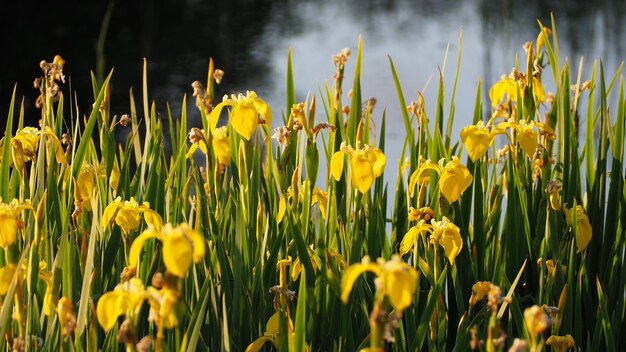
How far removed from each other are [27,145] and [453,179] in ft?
2.09

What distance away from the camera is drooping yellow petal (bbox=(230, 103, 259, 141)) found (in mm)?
1313

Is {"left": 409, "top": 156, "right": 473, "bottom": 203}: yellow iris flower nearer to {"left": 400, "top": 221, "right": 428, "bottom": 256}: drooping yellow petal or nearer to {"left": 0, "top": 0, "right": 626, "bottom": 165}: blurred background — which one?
{"left": 400, "top": 221, "right": 428, "bottom": 256}: drooping yellow petal

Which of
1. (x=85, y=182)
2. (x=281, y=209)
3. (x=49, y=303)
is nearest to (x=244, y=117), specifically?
(x=281, y=209)

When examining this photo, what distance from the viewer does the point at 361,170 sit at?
1228mm

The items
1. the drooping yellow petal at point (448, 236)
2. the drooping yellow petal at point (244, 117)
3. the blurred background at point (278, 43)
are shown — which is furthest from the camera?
the blurred background at point (278, 43)

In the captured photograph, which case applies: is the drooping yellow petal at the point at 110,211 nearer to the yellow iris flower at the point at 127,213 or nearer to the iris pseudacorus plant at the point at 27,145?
the yellow iris flower at the point at 127,213

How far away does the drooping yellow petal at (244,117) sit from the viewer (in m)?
1.31

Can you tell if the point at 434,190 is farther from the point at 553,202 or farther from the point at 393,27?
the point at 393,27

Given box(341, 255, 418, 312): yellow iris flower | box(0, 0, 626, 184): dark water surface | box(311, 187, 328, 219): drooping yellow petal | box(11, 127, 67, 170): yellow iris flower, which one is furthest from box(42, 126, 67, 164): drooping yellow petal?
box(0, 0, 626, 184): dark water surface

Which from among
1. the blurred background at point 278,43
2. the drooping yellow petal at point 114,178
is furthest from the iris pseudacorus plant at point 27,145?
the blurred background at point 278,43

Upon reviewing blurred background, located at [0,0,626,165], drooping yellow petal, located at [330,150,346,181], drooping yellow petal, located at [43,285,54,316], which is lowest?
drooping yellow petal, located at [43,285,54,316]

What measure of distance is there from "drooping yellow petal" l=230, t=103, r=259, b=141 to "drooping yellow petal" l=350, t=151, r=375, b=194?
171 mm

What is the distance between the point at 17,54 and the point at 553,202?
4.04 meters

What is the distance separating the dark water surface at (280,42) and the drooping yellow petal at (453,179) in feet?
7.22
